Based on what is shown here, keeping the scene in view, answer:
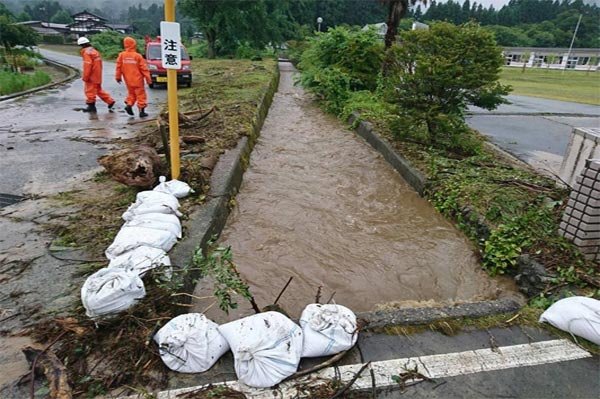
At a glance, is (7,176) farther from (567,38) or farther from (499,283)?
(567,38)

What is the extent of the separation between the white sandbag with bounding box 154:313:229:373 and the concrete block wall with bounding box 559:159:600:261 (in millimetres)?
3314

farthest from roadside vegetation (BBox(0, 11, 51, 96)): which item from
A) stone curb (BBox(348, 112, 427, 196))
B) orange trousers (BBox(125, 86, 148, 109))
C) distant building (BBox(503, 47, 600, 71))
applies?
distant building (BBox(503, 47, 600, 71))

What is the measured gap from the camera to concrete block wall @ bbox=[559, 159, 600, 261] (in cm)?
318

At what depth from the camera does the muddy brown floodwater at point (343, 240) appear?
355 cm

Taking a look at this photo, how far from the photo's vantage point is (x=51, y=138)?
7.00 m

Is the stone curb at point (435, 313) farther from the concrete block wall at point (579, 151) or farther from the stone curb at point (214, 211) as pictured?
the concrete block wall at point (579, 151)

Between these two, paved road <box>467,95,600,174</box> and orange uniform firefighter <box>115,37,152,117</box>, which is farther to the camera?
orange uniform firefighter <box>115,37,152,117</box>

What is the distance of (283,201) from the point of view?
539 centimetres

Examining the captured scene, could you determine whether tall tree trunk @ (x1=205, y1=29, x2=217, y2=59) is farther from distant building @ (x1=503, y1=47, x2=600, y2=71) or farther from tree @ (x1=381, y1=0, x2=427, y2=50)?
distant building @ (x1=503, y1=47, x2=600, y2=71)

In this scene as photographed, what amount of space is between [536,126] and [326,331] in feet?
36.1

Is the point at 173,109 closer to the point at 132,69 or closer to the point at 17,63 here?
the point at 132,69

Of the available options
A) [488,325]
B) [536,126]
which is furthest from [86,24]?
[488,325]

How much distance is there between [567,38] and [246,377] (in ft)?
290

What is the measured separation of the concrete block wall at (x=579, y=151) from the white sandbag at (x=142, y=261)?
13.8ft
